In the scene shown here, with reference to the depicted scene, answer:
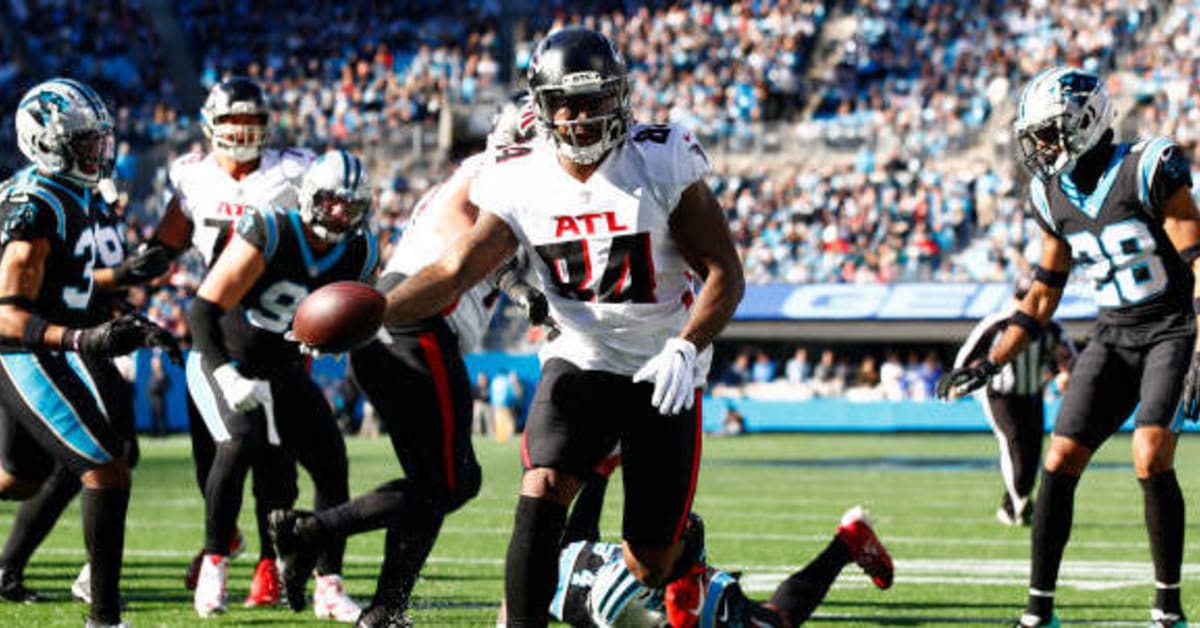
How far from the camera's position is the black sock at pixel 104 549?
5895 mm

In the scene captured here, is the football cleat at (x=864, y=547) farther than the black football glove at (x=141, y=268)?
No

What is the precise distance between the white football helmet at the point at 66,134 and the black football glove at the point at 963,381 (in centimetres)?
286

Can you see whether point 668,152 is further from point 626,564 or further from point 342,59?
point 342,59

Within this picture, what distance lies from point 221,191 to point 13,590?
1.76 meters

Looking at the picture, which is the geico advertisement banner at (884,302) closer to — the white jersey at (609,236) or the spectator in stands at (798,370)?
the spectator in stands at (798,370)

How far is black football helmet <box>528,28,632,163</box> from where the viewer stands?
193 inches

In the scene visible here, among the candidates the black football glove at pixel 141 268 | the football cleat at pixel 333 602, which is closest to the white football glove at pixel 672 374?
the football cleat at pixel 333 602

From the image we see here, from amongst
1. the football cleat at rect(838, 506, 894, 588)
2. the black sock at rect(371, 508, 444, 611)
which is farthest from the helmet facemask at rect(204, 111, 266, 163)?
the football cleat at rect(838, 506, 894, 588)

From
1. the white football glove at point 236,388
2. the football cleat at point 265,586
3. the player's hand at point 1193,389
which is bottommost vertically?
the football cleat at point 265,586

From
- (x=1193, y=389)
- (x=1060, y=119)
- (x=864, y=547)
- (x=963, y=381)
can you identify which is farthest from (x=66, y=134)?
(x=1193, y=389)

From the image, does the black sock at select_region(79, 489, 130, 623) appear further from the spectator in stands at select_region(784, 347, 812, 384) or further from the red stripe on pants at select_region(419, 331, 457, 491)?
the spectator in stands at select_region(784, 347, 812, 384)

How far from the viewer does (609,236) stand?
4.95 m

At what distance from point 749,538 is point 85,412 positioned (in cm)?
459

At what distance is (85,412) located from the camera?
604cm
